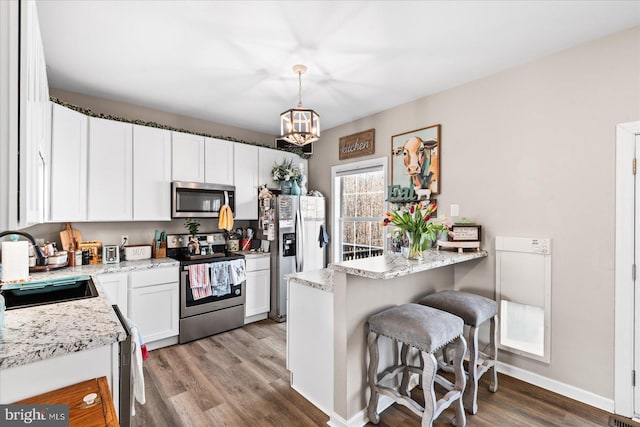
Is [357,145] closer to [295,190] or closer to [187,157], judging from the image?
[295,190]

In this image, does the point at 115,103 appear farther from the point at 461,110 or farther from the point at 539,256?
the point at 539,256

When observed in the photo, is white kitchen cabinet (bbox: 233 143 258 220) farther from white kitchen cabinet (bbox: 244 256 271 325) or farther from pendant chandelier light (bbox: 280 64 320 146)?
pendant chandelier light (bbox: 280 64 320 146)

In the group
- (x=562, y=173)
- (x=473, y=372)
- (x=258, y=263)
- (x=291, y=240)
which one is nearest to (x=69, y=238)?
(x=258, y=263)

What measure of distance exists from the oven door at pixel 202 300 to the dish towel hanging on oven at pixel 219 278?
0.23 feet

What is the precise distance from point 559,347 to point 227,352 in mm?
2906

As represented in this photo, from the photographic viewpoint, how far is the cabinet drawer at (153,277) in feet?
9.82

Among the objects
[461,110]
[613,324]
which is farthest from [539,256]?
[461,110]

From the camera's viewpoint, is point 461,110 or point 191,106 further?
point 191,106

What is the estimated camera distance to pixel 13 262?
1.78 m

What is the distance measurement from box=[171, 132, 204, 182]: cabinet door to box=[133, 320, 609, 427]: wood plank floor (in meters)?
1.95

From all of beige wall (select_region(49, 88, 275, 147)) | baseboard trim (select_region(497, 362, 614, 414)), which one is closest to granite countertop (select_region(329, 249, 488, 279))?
baseboard trim (select_region(497, 362, 614, 414))

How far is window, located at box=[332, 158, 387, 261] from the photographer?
12.9 ft

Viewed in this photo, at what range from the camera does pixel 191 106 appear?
356 centimetres

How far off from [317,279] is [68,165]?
2501mm
